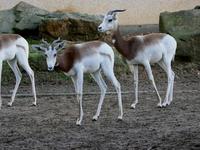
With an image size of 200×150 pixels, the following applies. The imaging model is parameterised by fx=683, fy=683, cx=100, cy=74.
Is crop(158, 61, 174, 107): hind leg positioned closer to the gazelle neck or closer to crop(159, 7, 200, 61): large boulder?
the gazelle neck

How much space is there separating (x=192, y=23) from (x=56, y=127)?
7.05 m

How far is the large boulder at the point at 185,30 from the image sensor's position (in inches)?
591

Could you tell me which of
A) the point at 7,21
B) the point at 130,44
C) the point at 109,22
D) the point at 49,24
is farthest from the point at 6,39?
the point at 7,21

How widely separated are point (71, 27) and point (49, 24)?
496 mm

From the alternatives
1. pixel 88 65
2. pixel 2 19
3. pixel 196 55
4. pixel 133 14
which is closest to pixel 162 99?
pixel 88 65

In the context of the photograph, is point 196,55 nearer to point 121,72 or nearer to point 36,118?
point 121,72

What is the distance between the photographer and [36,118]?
10.1 m

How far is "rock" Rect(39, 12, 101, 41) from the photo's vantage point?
1515 cm

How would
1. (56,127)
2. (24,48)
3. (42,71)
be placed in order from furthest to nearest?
1. (42,71)
2. (24,48)
3. (56,127)

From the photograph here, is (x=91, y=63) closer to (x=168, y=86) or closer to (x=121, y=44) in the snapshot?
(x=121, y=44)

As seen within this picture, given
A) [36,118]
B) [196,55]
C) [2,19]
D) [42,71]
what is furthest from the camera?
[2,19]

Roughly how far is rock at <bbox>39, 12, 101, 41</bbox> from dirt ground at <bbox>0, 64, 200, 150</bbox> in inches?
85.6

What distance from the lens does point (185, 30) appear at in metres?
15.4

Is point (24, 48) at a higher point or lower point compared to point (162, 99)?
higher
